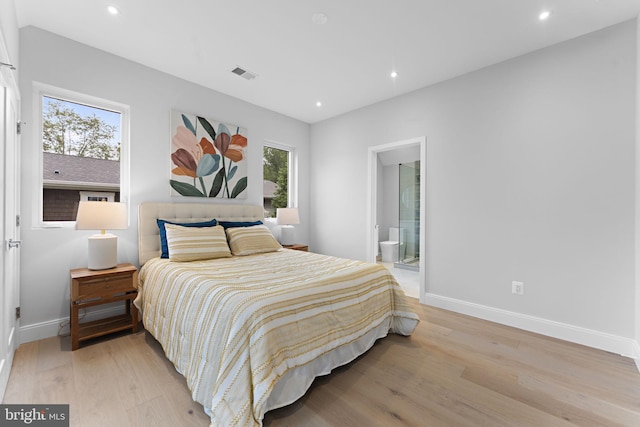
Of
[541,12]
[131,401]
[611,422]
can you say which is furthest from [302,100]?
[611,422]

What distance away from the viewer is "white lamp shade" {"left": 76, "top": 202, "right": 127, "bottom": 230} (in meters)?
2.33

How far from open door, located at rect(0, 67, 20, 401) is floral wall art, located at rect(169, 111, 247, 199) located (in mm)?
1289

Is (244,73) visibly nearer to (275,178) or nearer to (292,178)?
(275,178)

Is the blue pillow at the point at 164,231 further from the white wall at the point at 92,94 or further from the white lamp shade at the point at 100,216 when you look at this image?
the white lamp shade at the point at 100,216

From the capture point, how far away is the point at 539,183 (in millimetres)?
2699

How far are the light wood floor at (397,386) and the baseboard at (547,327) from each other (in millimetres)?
116

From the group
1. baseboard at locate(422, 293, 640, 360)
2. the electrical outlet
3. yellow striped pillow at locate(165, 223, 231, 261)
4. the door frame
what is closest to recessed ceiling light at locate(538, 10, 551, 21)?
the door frame

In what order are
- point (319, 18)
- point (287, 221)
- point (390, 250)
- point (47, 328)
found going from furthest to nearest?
point (390, 250)
point (287, 221)
point (47, 328)
point (319, 18)

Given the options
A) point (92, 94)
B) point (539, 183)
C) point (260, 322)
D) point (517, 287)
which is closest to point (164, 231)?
point (92, 94)

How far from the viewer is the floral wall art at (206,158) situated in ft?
10.8

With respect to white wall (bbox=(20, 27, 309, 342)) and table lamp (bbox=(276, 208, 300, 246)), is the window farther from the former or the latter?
white wall (bbox=(20, 27, 309, 342))

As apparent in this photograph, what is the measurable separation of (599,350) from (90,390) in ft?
12.8

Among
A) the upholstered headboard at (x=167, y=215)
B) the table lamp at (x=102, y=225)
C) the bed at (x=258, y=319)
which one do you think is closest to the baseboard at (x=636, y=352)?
the bed at (x=258, y=319)

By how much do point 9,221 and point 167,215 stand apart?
4.14 ft
